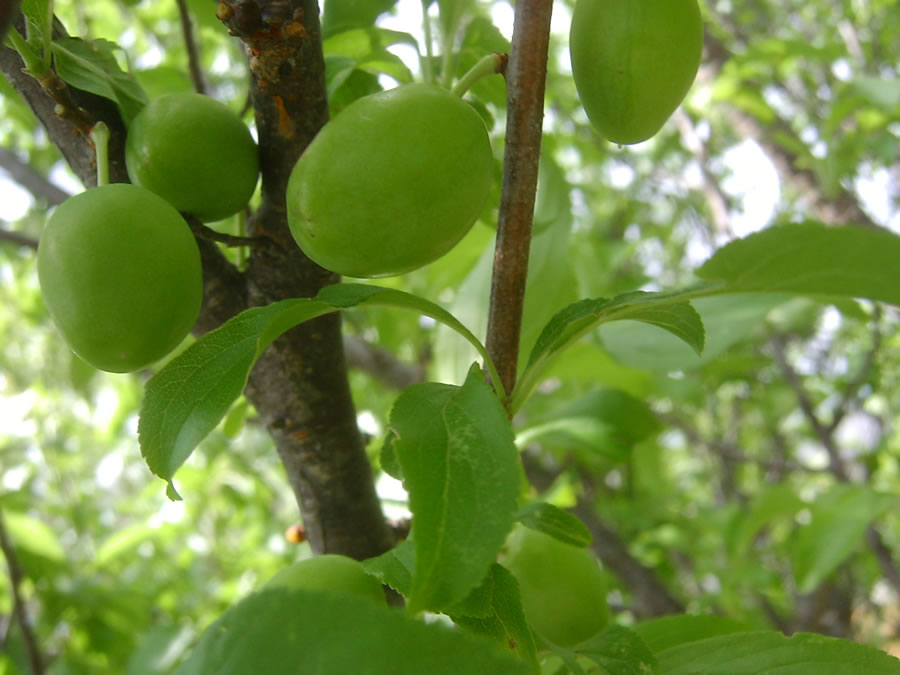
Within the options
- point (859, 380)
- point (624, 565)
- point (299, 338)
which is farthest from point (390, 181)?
point (859, 380)

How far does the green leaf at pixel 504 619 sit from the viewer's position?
379mm

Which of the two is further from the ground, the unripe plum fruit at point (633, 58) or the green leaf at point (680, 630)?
the unripe plum fruit at point (633, 58)

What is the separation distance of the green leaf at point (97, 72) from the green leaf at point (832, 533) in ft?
3.67

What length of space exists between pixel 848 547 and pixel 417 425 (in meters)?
1.07

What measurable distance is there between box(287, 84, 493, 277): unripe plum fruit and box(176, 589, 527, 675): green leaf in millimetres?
183

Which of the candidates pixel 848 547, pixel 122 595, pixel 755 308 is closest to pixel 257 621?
pixel 755 308

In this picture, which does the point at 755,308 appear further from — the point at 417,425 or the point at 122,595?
the point at 122,595

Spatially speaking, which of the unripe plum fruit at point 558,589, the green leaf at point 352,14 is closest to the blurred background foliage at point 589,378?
the green leaf at point 352,14

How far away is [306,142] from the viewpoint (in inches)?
19.1

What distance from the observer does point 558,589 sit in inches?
21.1

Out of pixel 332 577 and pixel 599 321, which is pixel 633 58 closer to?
pixel 599 321

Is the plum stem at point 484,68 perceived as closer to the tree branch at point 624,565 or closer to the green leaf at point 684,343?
the green leaf at point 684,343

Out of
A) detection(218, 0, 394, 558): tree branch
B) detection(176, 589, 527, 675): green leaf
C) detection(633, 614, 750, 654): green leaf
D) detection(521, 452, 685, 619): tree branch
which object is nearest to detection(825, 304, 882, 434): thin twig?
detection(521, 452, 685, 619): tree branch

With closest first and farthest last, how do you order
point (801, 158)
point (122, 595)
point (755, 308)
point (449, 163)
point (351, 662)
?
1. point (351, 662)
2. point (449, 163)
3. point (755, 308)
4. point (122, 595)
5. point (801, 158)
